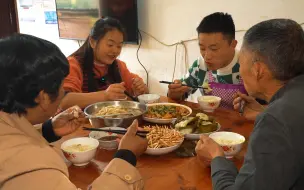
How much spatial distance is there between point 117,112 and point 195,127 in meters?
0.48

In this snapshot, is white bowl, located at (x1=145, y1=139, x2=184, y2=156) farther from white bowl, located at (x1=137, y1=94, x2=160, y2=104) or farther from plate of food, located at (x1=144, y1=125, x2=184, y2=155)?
white bowl, located at (x1=137, y1=94, x2=160, y2=104)

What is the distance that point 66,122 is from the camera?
1.51 m

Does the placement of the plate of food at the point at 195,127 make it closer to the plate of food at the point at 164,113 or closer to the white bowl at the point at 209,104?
the plate of food at the point at 164,113

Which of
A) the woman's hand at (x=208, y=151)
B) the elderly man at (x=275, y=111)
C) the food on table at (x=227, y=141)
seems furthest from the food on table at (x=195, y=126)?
the elderly man at (x=275, y=111)

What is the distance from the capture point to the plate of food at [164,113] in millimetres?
1700

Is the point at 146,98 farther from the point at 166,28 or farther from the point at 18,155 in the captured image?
the point at 166,28

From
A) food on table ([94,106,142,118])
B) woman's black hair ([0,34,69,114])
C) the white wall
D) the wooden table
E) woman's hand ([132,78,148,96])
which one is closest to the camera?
woman's black hair ([0,34,69,114])

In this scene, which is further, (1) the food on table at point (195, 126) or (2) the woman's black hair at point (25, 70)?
(1) the food on table at point (195, 126)

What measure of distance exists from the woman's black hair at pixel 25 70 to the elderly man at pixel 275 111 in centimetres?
65

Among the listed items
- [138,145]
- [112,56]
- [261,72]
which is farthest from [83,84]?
[261,72]

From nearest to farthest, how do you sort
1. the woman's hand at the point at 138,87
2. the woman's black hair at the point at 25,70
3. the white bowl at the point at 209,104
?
the woman's black hair at the point at 25,70 < the white bowl at the point at 209,104 < the woman's hand at the point at 138,87

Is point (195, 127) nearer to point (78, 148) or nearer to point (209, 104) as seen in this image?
point (209, 104)

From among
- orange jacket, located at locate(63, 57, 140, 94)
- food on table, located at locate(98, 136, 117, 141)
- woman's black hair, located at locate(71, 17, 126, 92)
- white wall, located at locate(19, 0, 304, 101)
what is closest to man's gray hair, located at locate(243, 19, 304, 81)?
food on table, located at locate(98, 136, 117, 141)

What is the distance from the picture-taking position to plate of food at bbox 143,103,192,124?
170cm
